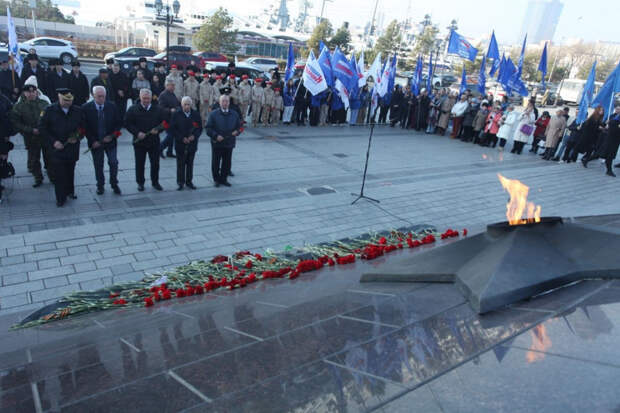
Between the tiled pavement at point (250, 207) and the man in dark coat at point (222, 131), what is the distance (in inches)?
15.8

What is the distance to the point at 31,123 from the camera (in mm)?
6836

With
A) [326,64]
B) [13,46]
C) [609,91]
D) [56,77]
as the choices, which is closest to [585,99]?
[609,91]

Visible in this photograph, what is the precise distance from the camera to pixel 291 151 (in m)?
11.5

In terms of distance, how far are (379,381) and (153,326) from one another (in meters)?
1.81

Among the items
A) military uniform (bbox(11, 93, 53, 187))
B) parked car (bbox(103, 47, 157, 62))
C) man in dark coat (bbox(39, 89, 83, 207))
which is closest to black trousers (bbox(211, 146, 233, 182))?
man in dark coat (bbox(39, 89, 83, 207))

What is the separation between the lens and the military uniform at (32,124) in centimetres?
671

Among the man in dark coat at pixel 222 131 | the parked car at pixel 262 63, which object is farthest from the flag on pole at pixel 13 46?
the parked car at pixel 262 63

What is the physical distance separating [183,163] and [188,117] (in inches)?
30.9

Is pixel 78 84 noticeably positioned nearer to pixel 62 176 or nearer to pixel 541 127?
pixel 62 176

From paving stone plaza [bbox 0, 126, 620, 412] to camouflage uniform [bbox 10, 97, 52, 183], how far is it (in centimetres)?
57

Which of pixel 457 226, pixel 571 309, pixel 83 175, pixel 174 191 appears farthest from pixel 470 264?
pixel 83 175

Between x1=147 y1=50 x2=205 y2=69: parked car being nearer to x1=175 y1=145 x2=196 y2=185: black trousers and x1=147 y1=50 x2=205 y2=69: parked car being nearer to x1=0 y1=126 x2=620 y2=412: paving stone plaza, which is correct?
x1=175 y1=145 x2=196 y2=185: black trousers

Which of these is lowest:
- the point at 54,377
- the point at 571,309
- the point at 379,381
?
the point at 54,377

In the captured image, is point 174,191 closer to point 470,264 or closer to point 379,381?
point 470,264
